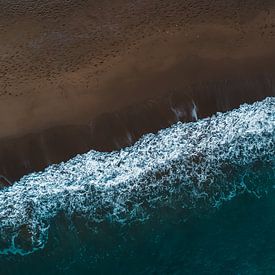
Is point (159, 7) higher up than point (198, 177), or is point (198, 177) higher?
point (159, 7)

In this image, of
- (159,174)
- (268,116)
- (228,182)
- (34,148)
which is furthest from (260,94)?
(34,148)

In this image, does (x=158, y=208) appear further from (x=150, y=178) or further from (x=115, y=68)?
(x=115, y=68)

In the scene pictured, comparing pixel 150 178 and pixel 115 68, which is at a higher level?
pixel 115 68

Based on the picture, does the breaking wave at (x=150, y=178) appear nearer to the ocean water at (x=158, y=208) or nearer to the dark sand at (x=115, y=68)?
the ocean water at (x=158, y=208)

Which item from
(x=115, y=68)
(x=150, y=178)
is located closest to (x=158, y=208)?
(x=150, y=178)

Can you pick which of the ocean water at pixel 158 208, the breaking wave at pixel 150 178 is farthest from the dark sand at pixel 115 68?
the ocean water at pixel 158 208

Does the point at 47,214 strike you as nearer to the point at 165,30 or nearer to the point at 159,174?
the point at 159,174

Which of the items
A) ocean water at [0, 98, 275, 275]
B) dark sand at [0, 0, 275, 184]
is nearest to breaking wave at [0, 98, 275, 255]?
ocean water at [0, 98, 275, 275]

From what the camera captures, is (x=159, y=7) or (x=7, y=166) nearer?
(x=7, y=166)
